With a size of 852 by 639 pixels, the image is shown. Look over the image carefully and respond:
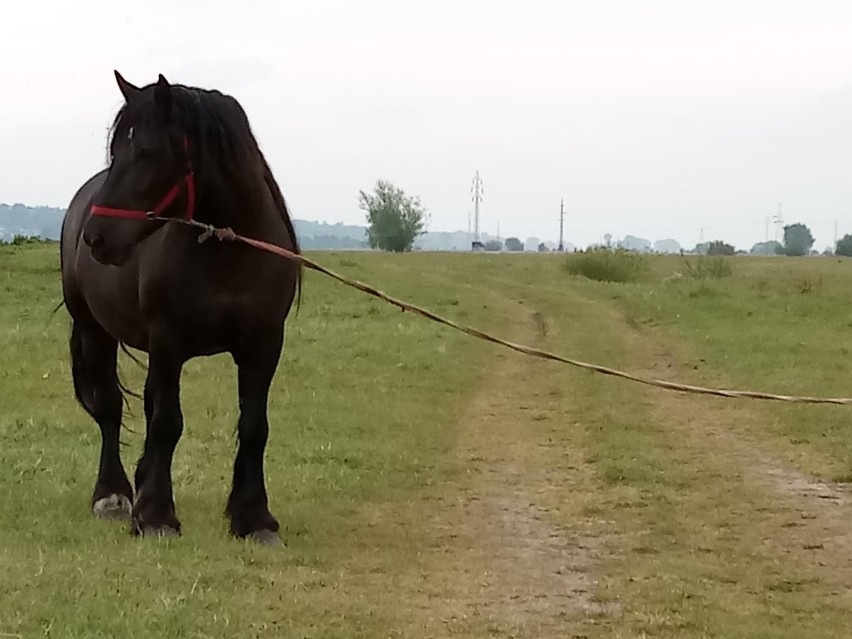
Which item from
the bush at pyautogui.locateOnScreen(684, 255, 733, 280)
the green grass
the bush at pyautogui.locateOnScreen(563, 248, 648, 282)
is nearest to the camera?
the green grass

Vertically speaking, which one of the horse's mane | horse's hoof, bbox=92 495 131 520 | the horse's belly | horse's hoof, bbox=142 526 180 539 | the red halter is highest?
the horse's mane

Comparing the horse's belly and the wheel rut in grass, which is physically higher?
the horse's belly

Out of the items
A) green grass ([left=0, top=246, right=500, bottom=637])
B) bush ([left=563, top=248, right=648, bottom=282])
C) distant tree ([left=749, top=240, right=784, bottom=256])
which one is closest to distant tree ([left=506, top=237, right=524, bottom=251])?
distant tree ([left=749, top=240, right=784, bottom=256])

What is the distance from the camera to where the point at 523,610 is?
4906 mm

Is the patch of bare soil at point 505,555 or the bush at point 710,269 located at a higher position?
the bush at point 710,269

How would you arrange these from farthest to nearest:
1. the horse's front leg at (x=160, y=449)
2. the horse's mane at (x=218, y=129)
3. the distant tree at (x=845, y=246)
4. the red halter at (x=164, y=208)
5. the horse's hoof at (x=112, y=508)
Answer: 1. the distant tree at (x=845, y=246)
2. the horse's hoof at (x=112, y=508)
3. the horse's front leg at (x=160, y=449)
4. the horse's mane at (x=218, y=129)
5. the red halter at (x=164, y=208)

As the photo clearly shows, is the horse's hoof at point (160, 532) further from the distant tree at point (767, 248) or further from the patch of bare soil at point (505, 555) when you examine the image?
the distant tree at point (767, 248)

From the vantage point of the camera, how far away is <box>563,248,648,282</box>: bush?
36.4 m

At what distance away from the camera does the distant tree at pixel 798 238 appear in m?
113

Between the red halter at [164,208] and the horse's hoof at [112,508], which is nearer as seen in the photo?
the red halter at [164,208]

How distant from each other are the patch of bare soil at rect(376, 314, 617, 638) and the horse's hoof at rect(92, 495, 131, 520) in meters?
1.65

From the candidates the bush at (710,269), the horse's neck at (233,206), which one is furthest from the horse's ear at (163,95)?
the bush at (710,269)

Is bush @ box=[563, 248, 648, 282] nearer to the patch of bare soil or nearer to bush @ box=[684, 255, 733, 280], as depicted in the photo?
bush @ box=[684, 255, 733, 280]

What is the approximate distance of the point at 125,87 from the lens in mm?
5395
